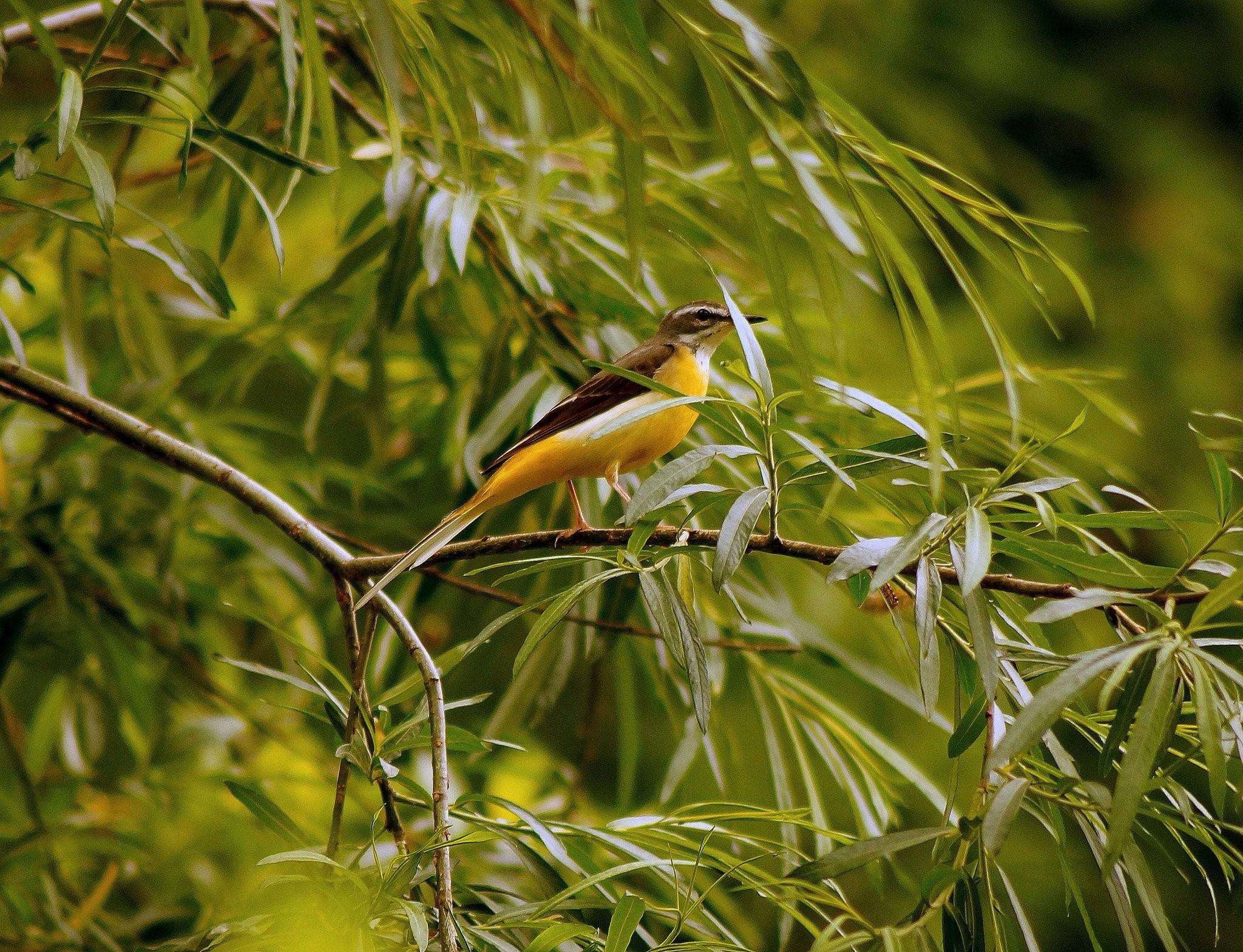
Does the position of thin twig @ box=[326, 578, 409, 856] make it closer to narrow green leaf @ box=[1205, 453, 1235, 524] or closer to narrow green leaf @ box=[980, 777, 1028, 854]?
narrow green leaf @ box=[980, 777, 1028, 854]

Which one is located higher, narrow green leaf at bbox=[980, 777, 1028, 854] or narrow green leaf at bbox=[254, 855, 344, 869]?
narrow green leaf at bbox=[980, 777, 1028, 854]

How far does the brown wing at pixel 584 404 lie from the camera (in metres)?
1.59

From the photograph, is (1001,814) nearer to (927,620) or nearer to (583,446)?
(927,620)

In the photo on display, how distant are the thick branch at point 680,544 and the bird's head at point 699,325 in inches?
31.8

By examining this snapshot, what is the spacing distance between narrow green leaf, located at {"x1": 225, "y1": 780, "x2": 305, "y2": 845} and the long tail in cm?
22

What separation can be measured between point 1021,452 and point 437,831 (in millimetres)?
623

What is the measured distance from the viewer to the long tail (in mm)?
1190

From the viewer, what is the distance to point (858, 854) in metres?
0.91

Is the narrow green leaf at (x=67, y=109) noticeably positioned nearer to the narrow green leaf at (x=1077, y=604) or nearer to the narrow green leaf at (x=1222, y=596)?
the narrow green leaf at (x=1077, y=604)

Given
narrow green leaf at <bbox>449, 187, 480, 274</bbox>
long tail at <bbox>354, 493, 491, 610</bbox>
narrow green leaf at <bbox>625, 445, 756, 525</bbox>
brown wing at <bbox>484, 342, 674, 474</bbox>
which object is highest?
narrow green leaf at <bbox>449, 187, 480, 274</bbox>

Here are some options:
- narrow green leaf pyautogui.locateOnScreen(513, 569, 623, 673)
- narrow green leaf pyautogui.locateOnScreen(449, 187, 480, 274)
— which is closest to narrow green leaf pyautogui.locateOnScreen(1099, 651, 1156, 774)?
narrow green leaf pyautogui.locateOnScreen(513, 569, 623, 673)

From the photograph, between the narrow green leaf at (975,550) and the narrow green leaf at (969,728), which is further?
the narrow green leaf at (969,728)

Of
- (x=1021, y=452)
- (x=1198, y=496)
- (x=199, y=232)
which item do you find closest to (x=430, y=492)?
(x=199, y=232)

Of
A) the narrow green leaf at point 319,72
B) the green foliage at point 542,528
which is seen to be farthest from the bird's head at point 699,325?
the narrow green leaf at point 319,72
